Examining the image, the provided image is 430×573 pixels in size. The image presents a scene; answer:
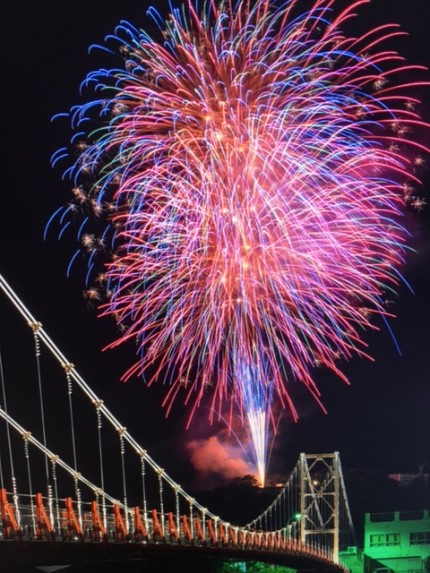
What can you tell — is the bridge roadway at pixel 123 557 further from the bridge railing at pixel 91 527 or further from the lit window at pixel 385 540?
the lit window at pixel 385 540

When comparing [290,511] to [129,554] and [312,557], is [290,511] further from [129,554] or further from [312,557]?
[129,554]

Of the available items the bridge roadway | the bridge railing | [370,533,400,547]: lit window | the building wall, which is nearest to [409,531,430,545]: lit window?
the building wall

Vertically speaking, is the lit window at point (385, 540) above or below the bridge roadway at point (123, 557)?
above

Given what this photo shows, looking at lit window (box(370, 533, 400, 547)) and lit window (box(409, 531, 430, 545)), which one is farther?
lit window (box(409, 531, 430, 545))

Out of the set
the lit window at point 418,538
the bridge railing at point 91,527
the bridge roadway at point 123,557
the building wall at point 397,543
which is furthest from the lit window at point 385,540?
the bridge railing at point 91,527

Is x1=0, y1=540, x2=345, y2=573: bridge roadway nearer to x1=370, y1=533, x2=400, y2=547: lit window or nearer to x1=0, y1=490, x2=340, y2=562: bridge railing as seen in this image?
x1=0, y1=490, x2=340, y2=562: bridge railing

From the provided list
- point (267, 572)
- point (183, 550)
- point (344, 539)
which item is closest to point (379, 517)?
point (344, 539)
